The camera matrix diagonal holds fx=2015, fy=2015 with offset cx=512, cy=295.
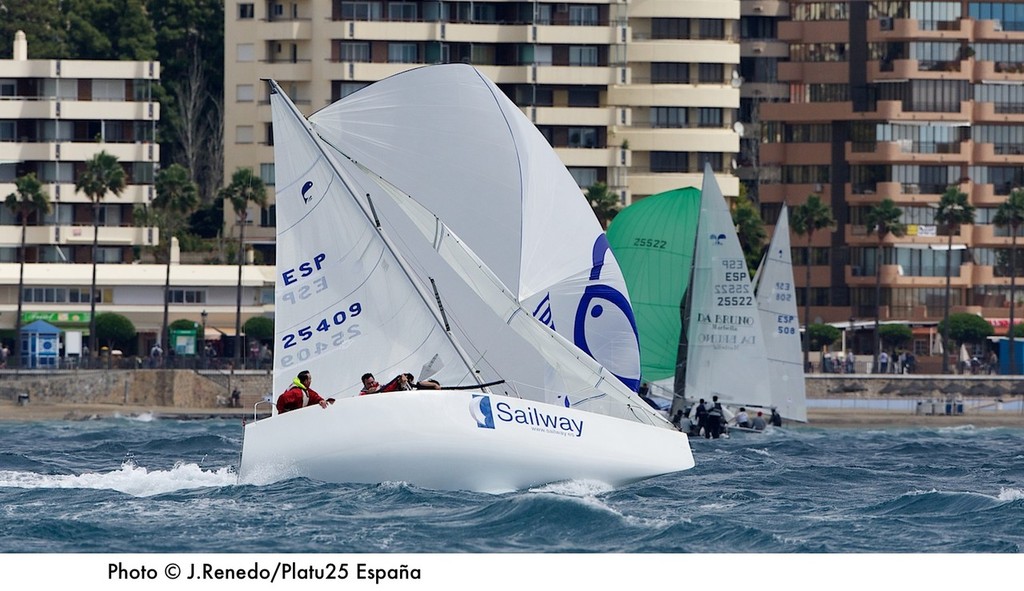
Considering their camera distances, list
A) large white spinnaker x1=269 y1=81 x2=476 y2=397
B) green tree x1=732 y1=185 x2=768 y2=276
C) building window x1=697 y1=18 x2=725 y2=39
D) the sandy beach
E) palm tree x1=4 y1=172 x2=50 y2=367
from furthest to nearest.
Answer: building window x1=697 y1=18 x2=725 y2=39 → green tree x1=732 y1=185 x2=768 y2=276 → palm tree x1=4 y1=172 x2=50 y2=367 → the sandy beach → large white spinnaker x1=269 y1=81 x2=476 y2=397

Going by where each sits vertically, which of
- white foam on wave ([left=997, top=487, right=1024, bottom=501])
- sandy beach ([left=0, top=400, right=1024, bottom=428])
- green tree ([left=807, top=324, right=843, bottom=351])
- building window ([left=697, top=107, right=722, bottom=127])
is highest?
building window ([left=697, top=107, right=722, bottom=127])

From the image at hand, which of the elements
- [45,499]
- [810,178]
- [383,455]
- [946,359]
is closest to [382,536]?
[383,455]

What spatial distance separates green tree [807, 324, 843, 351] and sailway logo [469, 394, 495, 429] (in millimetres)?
65310

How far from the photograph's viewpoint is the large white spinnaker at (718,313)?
57.8 m

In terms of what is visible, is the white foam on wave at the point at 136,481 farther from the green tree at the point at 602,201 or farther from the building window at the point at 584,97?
the building window at the point at 584,97

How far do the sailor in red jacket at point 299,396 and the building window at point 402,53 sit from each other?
69.8m

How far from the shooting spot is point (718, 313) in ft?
190

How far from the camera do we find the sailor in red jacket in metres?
30.0

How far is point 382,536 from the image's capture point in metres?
26.1

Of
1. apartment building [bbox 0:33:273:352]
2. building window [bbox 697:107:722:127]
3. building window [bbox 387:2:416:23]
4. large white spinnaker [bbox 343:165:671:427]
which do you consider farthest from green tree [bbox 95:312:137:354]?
large white spinnaker [bbox 343:165:671:427]

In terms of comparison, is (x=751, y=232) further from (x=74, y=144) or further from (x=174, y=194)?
(x=74, y=144)

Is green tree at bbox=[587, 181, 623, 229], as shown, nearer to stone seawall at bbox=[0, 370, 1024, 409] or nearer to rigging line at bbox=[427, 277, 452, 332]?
stone seawall at bbox=[0, 370, 1024, 409]

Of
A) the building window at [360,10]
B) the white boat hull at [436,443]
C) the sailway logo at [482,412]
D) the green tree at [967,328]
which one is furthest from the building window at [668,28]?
the sailway logo at [482,412]

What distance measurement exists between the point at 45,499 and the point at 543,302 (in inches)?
348
